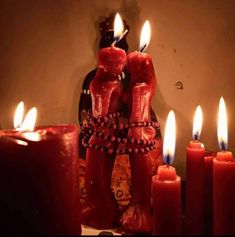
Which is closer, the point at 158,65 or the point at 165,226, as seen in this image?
the point at 165,226

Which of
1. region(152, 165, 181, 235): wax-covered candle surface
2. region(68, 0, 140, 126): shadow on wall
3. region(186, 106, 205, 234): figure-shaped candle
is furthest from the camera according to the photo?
region(68, 0, 140, 126): shadow on wall

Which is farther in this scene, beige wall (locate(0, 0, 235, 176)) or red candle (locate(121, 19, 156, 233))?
beige wall (locate(0, 0, 235, 176))

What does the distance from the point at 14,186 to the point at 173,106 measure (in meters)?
0.59

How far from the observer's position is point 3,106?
105 centimetres

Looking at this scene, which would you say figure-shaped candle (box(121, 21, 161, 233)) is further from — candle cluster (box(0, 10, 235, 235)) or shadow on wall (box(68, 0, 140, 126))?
shadow on wall (box(68, 0, 140, 126))

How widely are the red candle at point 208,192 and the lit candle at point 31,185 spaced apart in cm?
32

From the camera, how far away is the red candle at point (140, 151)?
77 centimetres

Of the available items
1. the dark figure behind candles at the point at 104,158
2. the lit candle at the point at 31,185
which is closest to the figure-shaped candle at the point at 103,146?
the dark figure behind candles at the point at 104,158

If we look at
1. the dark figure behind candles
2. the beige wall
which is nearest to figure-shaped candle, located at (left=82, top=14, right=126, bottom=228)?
the dark figure behind candles

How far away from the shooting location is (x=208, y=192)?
0.79 metres

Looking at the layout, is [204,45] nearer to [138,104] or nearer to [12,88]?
[138,104]

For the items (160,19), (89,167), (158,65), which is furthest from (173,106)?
(89,167)

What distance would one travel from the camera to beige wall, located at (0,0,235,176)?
1040 mm

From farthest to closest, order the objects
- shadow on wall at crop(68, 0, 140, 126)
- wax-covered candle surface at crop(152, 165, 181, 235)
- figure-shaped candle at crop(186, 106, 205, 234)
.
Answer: shadow on wall at crop(68, 0, 140, 126) → figure-shaped candle at crop(186, 106, 205, 234) → wax-covered candle surface at crop(152, 165, 181, 235)
